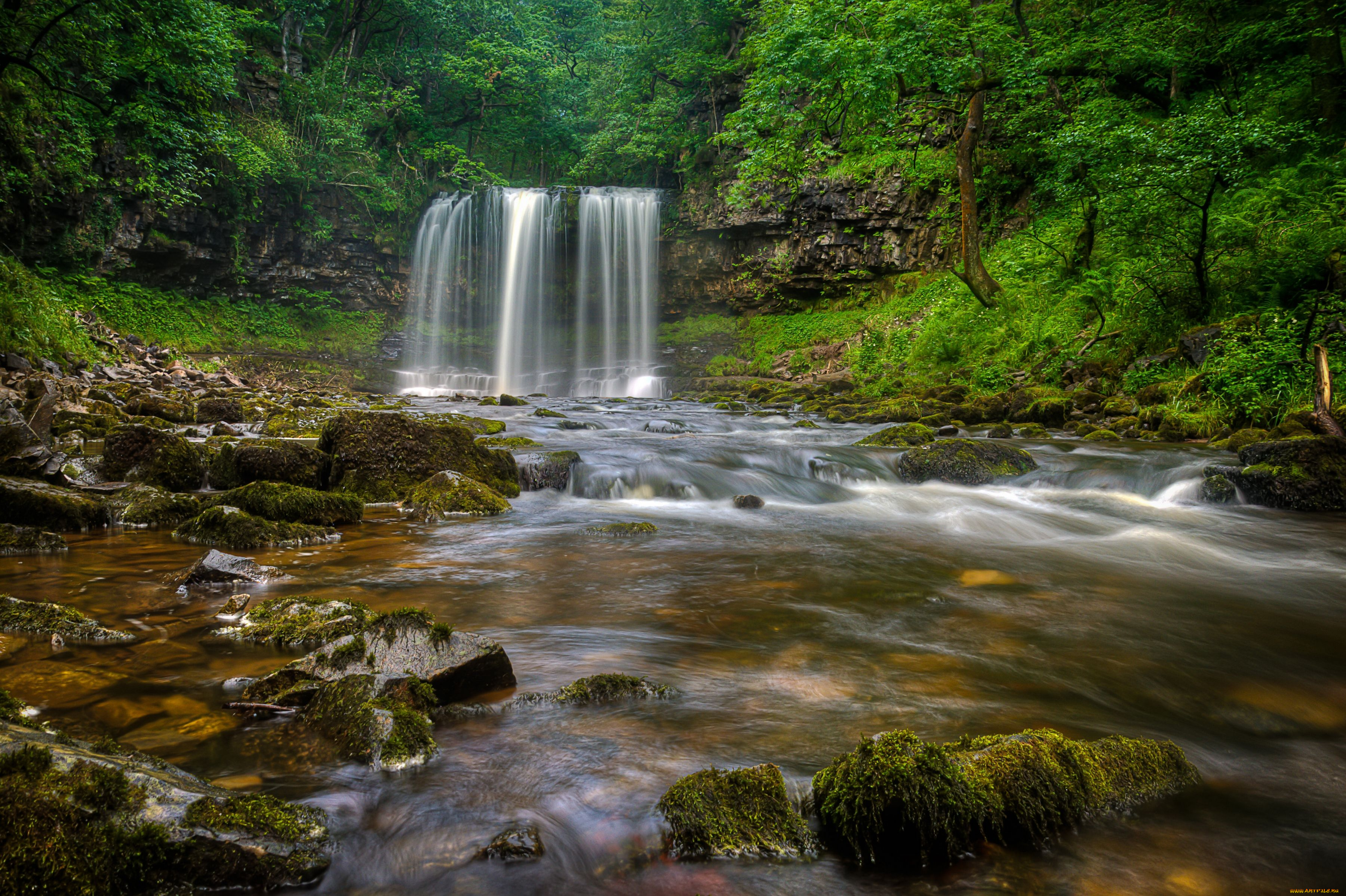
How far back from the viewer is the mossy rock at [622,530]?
6.20 meters

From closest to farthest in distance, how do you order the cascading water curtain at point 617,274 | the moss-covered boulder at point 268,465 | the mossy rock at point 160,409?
the moss-covered boulder at point 268,465 → the mossy rock at point 160,409 → the cascading water curtain at point 617,274

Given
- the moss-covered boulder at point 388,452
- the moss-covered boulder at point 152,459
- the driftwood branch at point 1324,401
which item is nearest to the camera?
the moss-covered boulder at point 152,459

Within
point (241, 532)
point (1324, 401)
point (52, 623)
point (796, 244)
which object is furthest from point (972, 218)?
point (52, 623)

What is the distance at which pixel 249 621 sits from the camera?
3262mm

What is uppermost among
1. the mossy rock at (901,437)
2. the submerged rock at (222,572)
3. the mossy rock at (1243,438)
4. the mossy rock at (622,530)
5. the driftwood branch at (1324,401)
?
the driftwood branch at (1324,401)

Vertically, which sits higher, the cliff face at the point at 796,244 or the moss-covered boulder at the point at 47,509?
the cliff face at the point at 796,244

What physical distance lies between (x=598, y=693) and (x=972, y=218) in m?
16.7

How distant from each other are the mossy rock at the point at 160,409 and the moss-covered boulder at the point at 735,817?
1186 centimetres

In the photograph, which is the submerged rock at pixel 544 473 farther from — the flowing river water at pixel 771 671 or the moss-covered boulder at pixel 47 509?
the moss-covered boulder at pixel 47 509

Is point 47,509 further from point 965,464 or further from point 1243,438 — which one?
point 1243,438

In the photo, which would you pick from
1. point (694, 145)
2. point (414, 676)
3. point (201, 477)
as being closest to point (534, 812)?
point (414, 676)

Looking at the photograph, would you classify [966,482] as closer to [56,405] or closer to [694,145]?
[56,405]

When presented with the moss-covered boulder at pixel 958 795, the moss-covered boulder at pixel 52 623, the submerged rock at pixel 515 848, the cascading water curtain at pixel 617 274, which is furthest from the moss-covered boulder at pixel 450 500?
the cascading water curtain at pixel 617 274

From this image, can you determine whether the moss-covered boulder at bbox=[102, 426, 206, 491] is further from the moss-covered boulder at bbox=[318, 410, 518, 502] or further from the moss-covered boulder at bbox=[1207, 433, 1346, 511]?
the moss-covered boulder at bbox=[1207, 433, 1346, 511]
